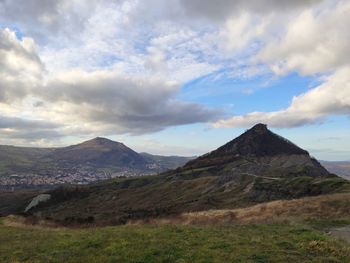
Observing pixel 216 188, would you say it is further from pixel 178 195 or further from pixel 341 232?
pixel 341 232

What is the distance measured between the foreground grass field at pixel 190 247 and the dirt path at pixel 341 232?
255cm

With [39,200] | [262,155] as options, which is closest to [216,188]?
[262,155]

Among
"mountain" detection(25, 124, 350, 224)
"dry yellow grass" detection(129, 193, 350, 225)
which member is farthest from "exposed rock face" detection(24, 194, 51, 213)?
"dry yellow grass" detection(129, 193, 350, 225)

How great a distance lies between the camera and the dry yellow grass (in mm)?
43344

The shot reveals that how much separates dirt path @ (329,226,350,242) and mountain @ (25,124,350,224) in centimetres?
2973

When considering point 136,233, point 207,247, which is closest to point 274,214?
point 136,233

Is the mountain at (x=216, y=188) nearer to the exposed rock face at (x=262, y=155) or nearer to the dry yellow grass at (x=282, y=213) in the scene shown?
the exposed rock face at (x=262, y=155)

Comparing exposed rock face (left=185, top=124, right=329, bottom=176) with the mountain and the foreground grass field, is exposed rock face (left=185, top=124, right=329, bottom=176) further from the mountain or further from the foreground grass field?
the foreground grass field

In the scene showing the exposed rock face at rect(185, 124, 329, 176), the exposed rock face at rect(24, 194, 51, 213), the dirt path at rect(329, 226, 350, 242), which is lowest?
the exposed rock face at rect(24, 194, 51, 213)

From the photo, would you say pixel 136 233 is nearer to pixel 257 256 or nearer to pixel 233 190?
A: pixel 257 256

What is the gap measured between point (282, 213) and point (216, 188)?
196 feet

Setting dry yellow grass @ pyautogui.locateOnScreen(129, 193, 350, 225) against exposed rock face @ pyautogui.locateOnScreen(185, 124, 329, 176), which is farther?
exposed rock face @ pyautogui.locateOnScreen(185, 124, 329, 176)

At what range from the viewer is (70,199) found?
17000cm

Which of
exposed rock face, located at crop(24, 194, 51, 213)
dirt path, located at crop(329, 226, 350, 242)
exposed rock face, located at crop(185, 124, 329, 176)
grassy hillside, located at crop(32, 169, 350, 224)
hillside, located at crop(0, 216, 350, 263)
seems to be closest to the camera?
hillside, located at crop(0, 216, 350, 263)
